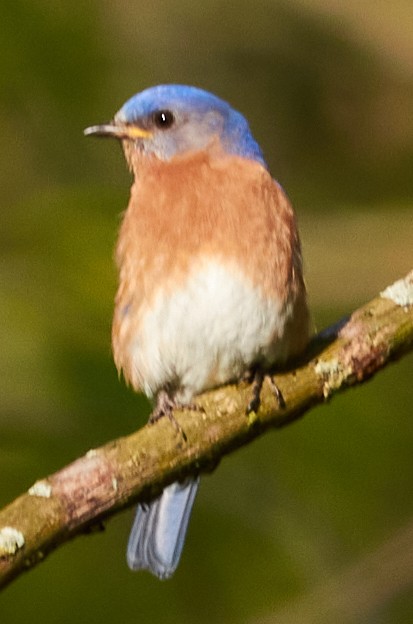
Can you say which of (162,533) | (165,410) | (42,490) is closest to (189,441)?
(165,410)

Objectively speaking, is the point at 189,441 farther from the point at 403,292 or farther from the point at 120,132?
the point at 120,132

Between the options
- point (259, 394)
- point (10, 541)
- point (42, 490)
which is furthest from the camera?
point (259, 394)

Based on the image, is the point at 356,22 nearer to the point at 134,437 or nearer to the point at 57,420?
the point at 57,420

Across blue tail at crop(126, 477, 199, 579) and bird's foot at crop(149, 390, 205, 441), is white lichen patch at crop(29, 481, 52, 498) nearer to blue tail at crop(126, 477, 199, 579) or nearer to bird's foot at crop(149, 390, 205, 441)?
bird's foot at crop(149, 390, 205, 441)

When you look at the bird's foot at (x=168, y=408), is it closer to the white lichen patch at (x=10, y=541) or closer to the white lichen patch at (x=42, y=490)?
the white lichen patch at (x=42, y=490)

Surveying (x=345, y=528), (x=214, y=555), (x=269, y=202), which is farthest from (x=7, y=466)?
(x=269, y=202)

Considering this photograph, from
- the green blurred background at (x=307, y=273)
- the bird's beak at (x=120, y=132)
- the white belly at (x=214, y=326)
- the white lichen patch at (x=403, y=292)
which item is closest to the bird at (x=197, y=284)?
the white belly at (x=214, y=326)
